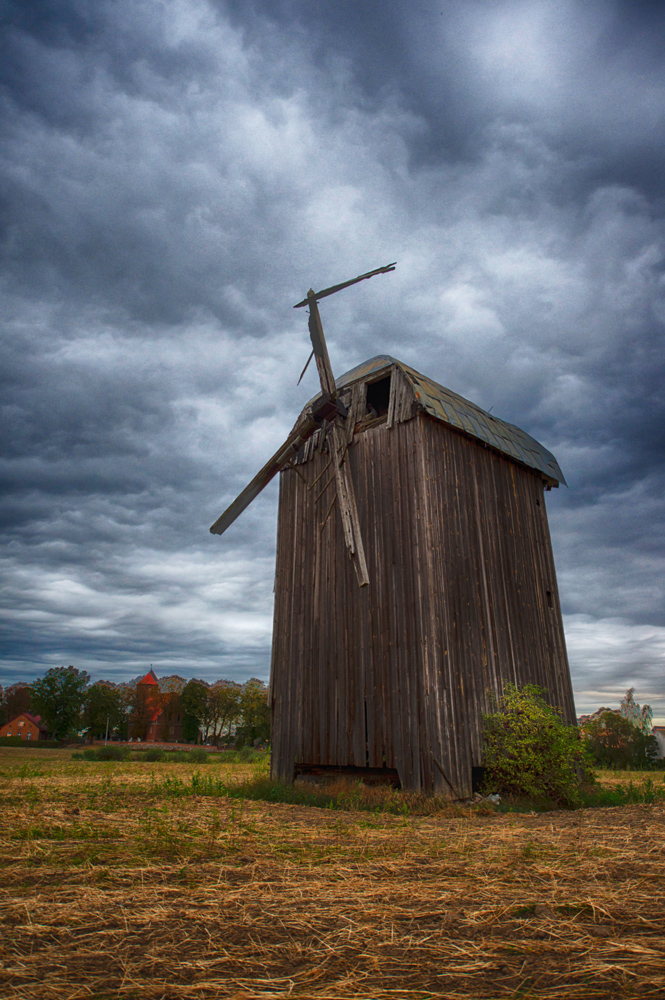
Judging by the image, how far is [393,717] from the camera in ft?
34.7

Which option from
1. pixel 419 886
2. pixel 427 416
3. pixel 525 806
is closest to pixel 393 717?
pixel 525 806

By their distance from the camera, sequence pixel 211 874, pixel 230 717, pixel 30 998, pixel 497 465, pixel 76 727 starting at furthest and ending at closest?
pixel 230 717 → pixel 76 727 → pixel 497 465 → pixel 211 874 → pixel 30 998

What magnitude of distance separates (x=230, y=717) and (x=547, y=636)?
5855 centimetres

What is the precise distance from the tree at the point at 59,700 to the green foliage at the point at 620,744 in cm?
5171

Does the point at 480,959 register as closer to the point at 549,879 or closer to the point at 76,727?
the point at 549,879

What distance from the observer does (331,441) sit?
13.3 metres

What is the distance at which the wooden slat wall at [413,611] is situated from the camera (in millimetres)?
10445

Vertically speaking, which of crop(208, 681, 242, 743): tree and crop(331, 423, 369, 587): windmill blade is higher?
crop(331, 423, 369, 587): windmill blade

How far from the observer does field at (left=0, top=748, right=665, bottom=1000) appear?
8.06ft

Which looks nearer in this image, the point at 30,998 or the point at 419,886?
the point at 30,998

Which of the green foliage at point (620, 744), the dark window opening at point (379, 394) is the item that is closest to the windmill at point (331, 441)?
the dark window opening at point (379, 394)

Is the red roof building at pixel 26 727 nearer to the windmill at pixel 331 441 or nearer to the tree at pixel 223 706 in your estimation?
the tree at pixel 223 706

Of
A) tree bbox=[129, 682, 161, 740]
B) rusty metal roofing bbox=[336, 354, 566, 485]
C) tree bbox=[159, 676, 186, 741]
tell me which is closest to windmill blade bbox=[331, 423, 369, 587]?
rusty metal roofing bbox=[336, 354, 566, 485]

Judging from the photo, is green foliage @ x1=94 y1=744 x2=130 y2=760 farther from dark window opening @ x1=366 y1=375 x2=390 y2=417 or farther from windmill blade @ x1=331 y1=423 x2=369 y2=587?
dark window opening @ x1=366 y1=375 x2=390 y2=417
